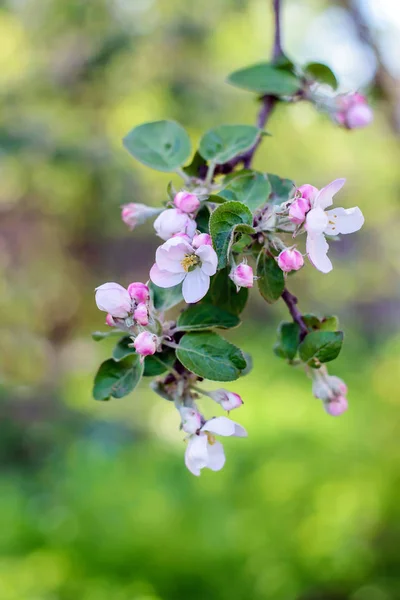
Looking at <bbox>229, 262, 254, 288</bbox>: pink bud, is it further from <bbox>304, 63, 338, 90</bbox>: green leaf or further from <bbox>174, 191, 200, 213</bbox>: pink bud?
<bbox>304, 63, 338, 90</bbox>: green leaf

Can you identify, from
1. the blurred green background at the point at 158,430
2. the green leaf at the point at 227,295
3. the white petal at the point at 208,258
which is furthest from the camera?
the blurred green background at the point at 158,430

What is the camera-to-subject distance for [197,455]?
0.54m

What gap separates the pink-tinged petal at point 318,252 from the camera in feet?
1.58

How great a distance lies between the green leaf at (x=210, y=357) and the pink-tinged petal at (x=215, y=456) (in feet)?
0.27

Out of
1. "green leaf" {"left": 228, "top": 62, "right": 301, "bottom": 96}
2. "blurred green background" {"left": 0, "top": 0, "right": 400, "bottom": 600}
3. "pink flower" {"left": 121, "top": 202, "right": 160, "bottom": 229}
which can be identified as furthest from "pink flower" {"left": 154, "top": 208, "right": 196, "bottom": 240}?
"blurred green background" {"left": 0, "top": 0, "right": 400, "bottom": 600}

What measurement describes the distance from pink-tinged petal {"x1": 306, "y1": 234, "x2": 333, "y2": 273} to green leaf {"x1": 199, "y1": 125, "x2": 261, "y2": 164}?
216 mm

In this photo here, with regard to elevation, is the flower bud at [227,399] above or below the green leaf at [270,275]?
below

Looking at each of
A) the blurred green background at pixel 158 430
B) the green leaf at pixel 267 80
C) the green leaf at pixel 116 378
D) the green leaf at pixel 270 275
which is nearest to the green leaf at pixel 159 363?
the green leaf at pixel 116 378

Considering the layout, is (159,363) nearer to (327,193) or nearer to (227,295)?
(227,295)

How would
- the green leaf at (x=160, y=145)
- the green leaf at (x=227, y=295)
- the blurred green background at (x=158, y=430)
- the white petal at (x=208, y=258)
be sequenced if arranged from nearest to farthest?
the white petal at (x=208, y=258) < the green leaf at (x=227, y=295) < the green leaf at (x=160, y=145) < the blurred green background at (x=158, y=430)

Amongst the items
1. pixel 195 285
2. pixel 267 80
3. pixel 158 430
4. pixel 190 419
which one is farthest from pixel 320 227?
pixel 158 430

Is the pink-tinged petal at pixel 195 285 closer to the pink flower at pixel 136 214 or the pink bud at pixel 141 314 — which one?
the pink bud at pixel 141 314

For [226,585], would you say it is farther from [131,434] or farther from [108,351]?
[108,351]

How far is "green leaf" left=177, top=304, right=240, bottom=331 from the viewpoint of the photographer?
563 millimetres
